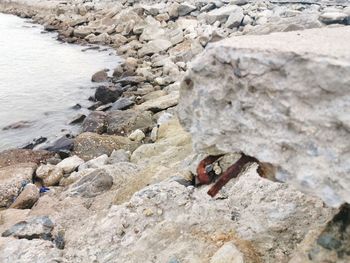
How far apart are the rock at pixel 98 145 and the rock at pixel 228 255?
6241 millimetres

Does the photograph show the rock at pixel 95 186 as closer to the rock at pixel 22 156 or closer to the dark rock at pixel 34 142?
the rock at pixel 22 156

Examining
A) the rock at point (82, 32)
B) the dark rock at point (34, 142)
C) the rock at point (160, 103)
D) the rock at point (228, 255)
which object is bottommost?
the rock at point (82, 32)

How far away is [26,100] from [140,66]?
15.4 feet

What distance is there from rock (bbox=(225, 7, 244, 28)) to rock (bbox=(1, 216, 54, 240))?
1536 cm

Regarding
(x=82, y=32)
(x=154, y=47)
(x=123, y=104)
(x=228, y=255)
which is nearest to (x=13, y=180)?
(x=123, y=104)

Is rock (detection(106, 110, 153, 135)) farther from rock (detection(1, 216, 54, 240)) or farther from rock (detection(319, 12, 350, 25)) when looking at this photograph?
rock (detection(319, 12, 350, 25))

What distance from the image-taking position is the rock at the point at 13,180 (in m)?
8.07

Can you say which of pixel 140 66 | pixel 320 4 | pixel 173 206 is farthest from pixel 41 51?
pixel 173 206

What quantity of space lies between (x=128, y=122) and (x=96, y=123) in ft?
3.30

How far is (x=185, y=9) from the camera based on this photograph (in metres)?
24.3

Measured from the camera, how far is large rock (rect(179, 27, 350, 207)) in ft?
8.35

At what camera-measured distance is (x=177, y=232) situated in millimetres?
4520

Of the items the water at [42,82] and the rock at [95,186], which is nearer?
the rock at [95,186]

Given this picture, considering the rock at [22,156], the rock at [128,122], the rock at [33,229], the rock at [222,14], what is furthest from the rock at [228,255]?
the rock at [222,14]
